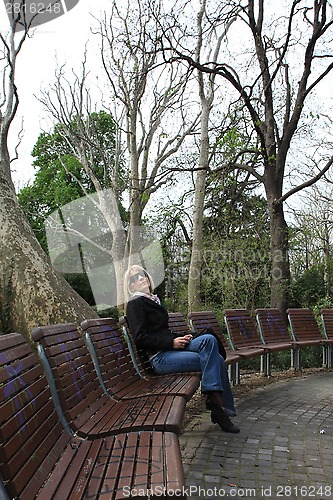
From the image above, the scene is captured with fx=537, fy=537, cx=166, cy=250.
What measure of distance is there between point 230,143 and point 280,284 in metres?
3.17

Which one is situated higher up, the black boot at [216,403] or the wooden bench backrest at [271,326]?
the wooden bench backrest at [271,326]

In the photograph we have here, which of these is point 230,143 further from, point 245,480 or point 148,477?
point 148,477

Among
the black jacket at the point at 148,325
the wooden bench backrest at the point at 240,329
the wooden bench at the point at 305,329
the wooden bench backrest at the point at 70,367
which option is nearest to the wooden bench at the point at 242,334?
the wooden bench backrest at the point at 240,329

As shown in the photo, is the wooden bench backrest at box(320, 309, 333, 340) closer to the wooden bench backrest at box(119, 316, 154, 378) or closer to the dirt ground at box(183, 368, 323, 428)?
the dirt ground at box(183, 368, 323, 428)

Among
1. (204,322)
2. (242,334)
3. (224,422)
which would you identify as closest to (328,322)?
(242,334)

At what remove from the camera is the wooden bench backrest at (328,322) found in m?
9.31

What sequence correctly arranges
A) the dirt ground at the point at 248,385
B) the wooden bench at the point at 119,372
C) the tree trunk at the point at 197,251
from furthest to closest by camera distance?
the tree trunk at the point at 197,251 → the dirt ground at the point at 248,385 → the wooden bench at the point at 119,372

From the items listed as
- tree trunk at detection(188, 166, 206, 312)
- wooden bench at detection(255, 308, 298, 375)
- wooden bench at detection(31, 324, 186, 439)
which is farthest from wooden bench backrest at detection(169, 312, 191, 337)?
tree trunk at detection(188, 166, 206, 312)

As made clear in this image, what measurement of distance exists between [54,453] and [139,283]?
7.98 feet

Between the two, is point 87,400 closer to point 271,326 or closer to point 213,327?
point 213,327

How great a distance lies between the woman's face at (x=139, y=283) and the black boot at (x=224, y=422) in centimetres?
124

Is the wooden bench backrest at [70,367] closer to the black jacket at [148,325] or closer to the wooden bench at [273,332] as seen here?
the black jacket at [148,325]

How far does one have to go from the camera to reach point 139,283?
4844 mm

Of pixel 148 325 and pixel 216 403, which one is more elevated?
pixel 148 325
